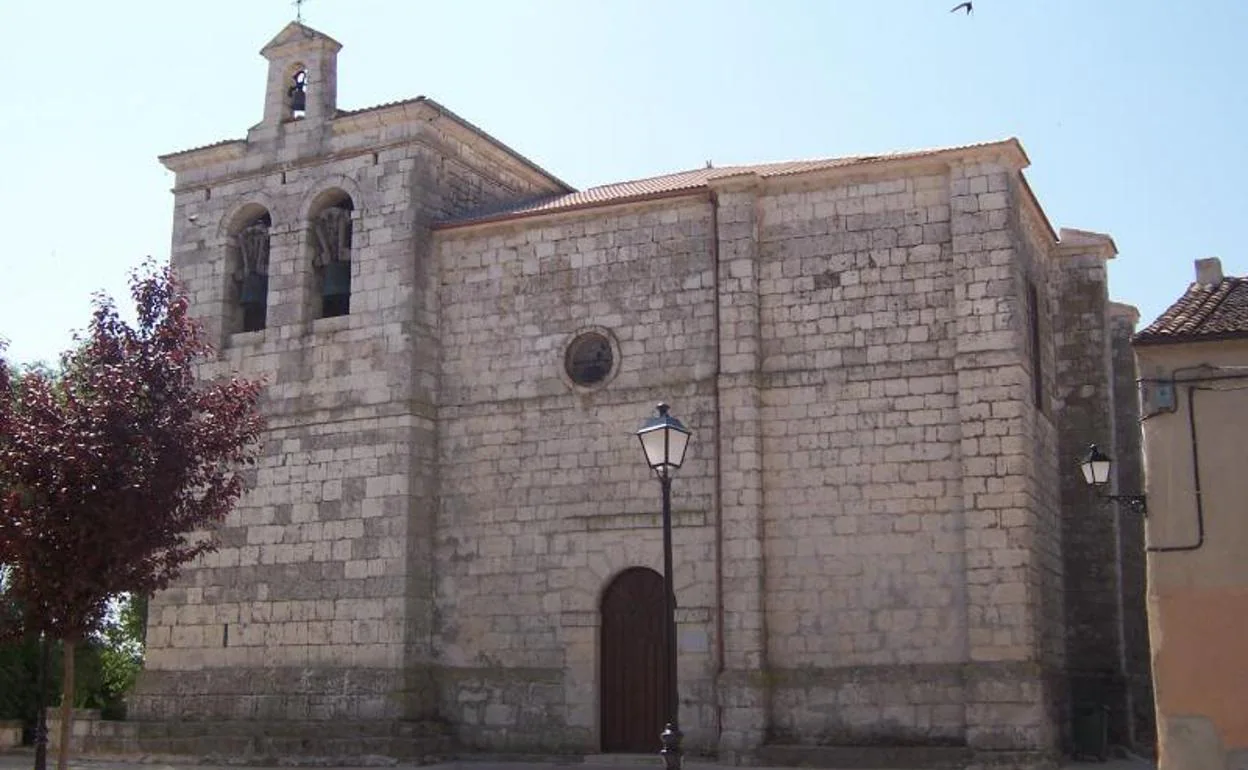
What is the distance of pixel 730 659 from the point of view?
718 inches

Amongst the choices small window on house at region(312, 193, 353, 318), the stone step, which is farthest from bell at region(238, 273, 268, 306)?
the stone step

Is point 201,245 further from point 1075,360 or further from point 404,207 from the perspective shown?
point 1075,360

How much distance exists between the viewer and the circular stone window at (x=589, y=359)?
20062 millimetres

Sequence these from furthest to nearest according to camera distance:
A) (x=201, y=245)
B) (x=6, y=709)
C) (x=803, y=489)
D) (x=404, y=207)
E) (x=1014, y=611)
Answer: (x=6, y=709)
(x=201, y=245)
(x=404, y=207)
(x=803, y=489)
(x=1014, y=611)

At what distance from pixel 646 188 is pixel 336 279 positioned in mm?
4901

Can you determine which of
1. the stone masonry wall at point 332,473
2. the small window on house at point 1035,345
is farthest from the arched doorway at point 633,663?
the small window on house at point 1035,345

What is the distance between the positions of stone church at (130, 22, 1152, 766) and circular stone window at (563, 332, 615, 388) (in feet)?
0.14

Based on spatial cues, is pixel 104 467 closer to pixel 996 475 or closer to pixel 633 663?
pixel 633 663

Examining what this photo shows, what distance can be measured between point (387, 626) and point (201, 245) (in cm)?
714

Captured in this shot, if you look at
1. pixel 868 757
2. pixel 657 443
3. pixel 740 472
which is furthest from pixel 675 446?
pixel 868 757

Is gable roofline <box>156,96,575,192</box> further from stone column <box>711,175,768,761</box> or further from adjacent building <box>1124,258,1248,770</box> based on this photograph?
adjacent building <box>1124,258,1248,770</box>

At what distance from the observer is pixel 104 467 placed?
14.0 m

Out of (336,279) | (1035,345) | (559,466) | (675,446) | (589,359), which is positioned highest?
(336,279)

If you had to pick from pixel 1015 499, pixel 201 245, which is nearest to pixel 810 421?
pixel 1015 499
